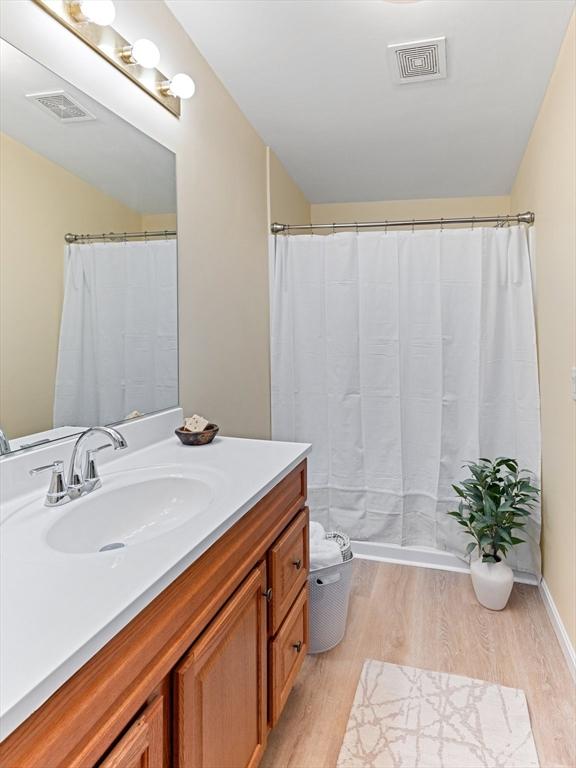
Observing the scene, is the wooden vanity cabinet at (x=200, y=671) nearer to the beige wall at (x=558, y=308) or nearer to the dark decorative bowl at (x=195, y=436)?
the dark decorative bowl at (x=195, y=436)

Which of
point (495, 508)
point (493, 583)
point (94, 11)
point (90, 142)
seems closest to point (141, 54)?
point (94, 11)

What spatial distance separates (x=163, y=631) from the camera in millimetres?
762

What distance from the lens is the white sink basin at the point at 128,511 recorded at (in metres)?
1.01

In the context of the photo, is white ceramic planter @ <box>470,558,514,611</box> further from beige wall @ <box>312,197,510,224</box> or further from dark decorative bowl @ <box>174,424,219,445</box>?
beige wall @ <box>312,197,510,224</box>

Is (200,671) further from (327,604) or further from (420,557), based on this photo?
(420,557)

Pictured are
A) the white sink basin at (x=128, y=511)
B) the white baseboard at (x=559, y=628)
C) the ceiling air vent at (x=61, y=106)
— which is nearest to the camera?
the white sink basin at (x=128, y=511)

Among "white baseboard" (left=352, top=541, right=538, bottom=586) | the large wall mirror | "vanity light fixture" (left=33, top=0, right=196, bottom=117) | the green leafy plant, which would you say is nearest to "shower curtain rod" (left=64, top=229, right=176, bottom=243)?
the large wall mirror

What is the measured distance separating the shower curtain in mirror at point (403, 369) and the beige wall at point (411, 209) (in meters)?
1.03

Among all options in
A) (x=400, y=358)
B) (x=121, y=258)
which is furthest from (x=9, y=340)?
(x=400, y=358)

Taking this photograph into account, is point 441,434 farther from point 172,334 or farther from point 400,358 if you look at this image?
point 172,334

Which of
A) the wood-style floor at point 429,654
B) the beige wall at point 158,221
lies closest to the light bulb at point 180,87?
the beige wall at point 158,221

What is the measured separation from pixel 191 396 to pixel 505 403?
1.62 m

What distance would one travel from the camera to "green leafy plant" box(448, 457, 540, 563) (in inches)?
83.5

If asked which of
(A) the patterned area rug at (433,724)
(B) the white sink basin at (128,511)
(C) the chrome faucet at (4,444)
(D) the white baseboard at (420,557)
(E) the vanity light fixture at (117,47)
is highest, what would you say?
(E) the vanity light fixture at (117,47)
